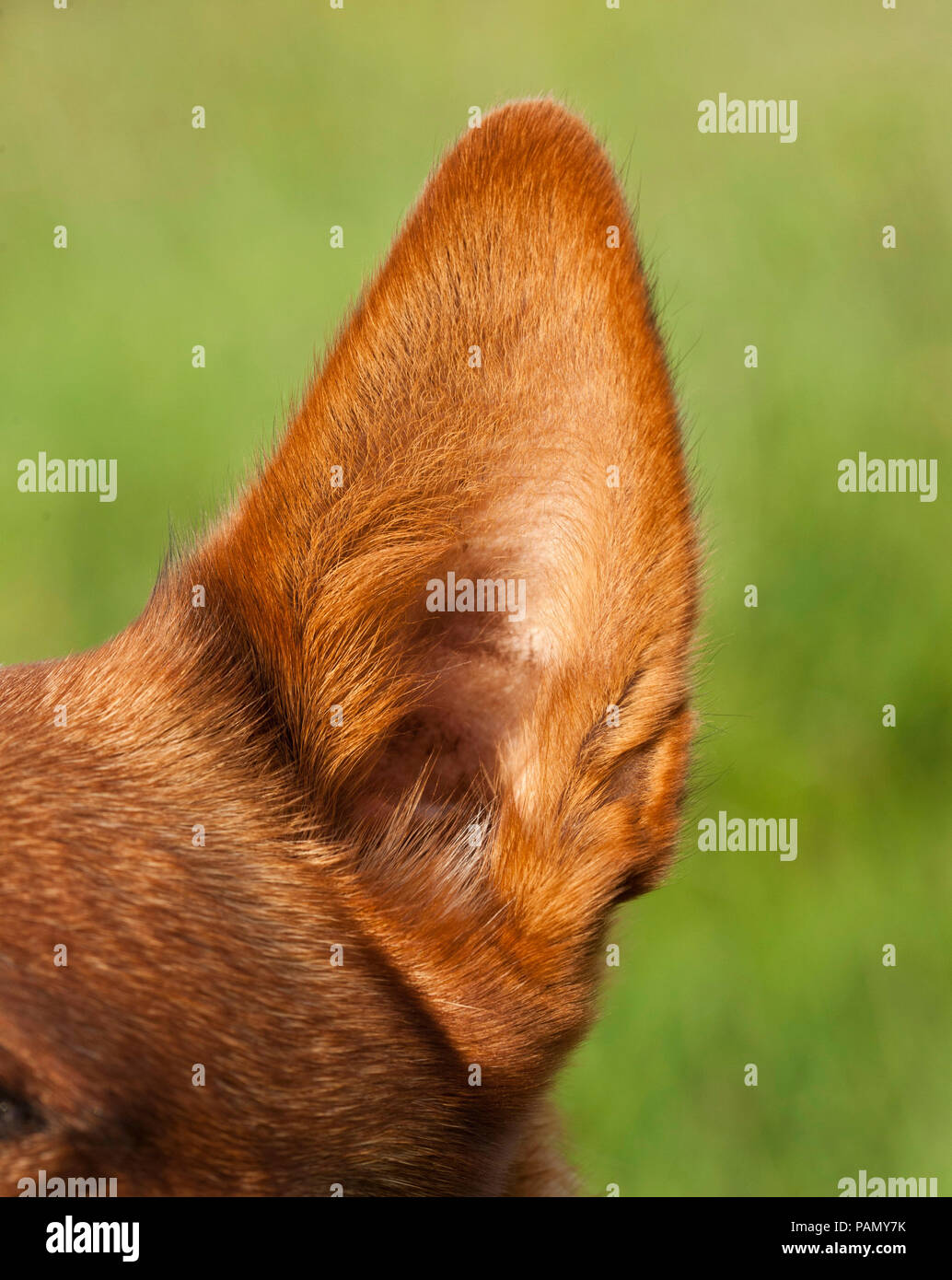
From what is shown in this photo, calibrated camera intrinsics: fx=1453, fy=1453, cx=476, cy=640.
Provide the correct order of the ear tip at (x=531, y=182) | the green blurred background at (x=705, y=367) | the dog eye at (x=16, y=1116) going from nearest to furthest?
the dog eye at (x=16, y=1116)
the ear tip at (x=531, y=182)
the green blurred background at (x=705, y=367)

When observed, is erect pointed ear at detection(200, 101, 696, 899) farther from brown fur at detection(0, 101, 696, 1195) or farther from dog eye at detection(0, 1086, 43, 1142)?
dog eye at detection(0, 1086, 43, 1142)

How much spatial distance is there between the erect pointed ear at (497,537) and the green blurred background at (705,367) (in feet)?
8.85

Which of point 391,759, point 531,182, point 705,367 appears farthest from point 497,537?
point 705,367

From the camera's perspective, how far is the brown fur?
6.37 ft

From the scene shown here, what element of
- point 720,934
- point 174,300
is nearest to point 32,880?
point 720,934

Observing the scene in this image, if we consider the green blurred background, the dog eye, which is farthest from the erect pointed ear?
the green blurred background

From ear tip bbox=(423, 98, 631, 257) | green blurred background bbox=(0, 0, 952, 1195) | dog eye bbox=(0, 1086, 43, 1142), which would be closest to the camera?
dog eye bbox=(0, 1086, 43, 1142)

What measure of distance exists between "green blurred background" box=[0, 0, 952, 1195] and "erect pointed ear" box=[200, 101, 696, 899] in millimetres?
2699

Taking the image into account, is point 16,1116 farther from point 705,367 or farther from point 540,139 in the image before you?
point 705,367

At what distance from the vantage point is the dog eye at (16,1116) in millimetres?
1798

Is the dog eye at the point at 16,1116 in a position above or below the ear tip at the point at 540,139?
below

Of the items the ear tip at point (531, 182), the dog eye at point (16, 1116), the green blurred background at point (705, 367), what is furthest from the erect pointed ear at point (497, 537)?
the green blurred background at point (705, 367)

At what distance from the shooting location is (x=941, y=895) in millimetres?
6023

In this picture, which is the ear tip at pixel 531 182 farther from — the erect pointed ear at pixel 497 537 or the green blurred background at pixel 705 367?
the green blurred background at pixel 705 367
